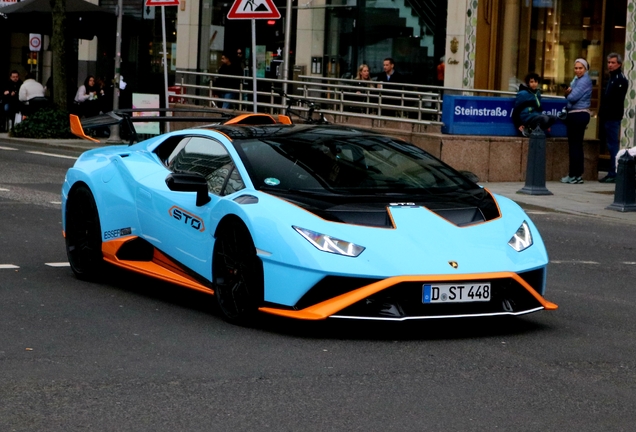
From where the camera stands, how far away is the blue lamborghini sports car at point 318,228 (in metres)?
7.43

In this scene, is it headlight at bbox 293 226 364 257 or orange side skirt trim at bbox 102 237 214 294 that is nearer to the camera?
headlight at bbox 293 226 364 257

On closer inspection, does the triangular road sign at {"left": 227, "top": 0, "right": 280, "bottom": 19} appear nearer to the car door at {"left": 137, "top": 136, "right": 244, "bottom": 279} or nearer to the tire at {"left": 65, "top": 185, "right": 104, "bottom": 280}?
the tire at {"left": 65, "top": 185, "right": 104, "bottom": 280}

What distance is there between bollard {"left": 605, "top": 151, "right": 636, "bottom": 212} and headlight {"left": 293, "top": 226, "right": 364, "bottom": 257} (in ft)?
31.3

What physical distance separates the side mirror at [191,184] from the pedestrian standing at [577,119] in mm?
12585

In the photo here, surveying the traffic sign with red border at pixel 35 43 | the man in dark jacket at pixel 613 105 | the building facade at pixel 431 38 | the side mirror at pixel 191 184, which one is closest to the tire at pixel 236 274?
the side mirror at pixel 191 184

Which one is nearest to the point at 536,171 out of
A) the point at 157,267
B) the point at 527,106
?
the point at 527,106

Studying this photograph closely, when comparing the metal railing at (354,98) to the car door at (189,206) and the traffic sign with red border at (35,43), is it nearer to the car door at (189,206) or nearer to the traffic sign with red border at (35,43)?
the traffic sign with red border at (35,43)

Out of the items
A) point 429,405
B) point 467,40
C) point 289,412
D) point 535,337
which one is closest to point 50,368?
point 289,412

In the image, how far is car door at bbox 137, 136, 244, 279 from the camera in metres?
8.32

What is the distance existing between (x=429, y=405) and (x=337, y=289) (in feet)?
5.07

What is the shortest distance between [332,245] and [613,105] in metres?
14.1

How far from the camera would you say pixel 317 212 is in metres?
7.63

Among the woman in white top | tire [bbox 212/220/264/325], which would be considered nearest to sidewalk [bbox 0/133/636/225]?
tire [bbox 212/220/264/325]

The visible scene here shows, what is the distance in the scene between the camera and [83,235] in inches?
390
